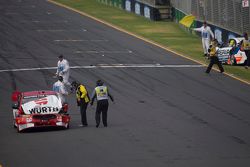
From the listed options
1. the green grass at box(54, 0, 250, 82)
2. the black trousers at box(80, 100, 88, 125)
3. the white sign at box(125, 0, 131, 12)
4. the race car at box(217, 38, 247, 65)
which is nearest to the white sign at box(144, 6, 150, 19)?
the green grass at box(54, 0, 250, 82)

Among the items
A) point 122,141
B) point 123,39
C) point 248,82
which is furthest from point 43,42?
point 122,141

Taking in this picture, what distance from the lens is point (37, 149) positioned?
23.8 m

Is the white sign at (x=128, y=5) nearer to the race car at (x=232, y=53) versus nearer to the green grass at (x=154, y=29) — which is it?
the green grass at (x=154, y=29)

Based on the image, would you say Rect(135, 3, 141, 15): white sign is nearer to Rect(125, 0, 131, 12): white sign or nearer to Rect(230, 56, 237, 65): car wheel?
Rect(125, 0, 131, 12): white sign

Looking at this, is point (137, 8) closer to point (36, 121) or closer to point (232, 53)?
point (232, 53)

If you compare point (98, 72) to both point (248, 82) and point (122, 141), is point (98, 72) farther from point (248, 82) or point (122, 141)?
point (122, 141)

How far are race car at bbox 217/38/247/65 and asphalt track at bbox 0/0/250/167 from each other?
1707 millimetres

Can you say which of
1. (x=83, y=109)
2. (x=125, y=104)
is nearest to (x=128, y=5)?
(x=125, y=104)

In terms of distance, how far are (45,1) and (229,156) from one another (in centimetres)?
4816

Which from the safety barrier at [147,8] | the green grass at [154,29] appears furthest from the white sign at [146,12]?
the green grass at [154,29]

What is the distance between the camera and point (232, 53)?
42.2 metres

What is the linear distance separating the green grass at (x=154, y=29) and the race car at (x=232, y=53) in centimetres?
43

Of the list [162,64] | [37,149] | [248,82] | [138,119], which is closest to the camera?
[37,149]

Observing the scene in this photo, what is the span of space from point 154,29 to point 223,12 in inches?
280
